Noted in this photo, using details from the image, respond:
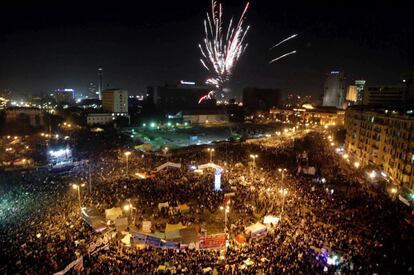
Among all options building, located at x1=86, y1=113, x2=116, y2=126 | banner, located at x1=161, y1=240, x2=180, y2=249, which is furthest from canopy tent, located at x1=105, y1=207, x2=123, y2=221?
building, located at x1=86, y1=113, x2=116, y2=126

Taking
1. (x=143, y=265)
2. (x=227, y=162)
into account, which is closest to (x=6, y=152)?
(x=227, y=162)

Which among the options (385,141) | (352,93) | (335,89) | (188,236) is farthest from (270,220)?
(352,93)

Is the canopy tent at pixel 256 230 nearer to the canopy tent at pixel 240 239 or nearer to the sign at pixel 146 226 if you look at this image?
the canopy tent at pixel 240 239

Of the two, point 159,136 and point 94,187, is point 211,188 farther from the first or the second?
point 159,136

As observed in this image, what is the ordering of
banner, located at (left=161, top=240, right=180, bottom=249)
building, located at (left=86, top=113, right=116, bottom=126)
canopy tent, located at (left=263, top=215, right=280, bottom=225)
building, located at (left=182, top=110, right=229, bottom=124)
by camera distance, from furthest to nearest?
building, located at (left=182, top=110, right=229, bottom=124)
building, located at (left=86, top=113, right=116, bottom=126)
canopy tent, located at (left=263, top=215, right=280, bottom=225)
banner, located at (left=161, top=240, right=180, bottom=249)

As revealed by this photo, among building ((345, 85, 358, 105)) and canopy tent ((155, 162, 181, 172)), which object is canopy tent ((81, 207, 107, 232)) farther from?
building ((345, 85, 358, 105))

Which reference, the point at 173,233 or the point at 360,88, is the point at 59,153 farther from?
the point at 360,88

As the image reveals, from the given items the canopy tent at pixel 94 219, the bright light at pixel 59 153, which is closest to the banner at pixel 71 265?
the canopy tent at pixel 94 219

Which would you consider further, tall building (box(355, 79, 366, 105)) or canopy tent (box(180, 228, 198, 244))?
tall building (box(355, 79, 366, 105))
